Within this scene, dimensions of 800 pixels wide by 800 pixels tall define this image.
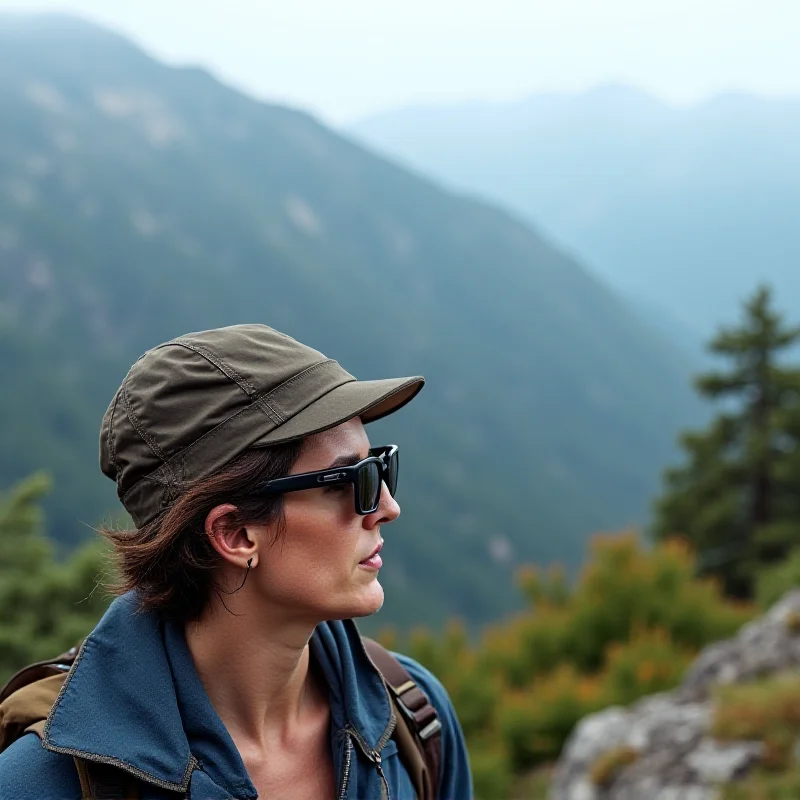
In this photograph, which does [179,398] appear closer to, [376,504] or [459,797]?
[376,504]

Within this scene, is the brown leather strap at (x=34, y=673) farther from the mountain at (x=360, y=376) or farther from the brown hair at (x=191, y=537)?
the mountain at (x=360, y=376)

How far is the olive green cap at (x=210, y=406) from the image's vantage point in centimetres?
186

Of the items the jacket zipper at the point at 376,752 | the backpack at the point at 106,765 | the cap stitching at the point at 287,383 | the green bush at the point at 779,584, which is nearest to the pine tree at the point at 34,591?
the green bush at the point at 779,584

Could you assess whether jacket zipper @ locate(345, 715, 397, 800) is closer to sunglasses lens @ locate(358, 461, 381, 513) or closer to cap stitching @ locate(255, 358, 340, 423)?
sunglasses lens @ locate(358, 461, 381, 513)

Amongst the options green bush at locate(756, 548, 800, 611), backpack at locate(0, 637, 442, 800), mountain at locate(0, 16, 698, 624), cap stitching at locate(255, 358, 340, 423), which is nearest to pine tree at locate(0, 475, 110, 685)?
green bush at locate(756, 548, 800, 611)

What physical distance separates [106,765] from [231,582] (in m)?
0.44

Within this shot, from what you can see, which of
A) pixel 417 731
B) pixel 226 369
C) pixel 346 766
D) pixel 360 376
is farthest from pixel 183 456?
pixel 360 376

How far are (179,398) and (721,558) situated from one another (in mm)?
25980

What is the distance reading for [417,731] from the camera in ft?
7.22

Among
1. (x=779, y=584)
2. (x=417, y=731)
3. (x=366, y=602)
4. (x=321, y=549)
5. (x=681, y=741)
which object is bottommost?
(x=779, y=584)

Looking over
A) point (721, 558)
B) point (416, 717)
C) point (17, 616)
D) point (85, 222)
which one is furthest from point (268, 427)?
point (85, 222)

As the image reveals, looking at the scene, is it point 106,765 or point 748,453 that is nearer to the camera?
point 106,765

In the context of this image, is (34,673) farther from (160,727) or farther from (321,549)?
(321,549)

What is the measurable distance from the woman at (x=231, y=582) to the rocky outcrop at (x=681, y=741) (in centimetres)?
378
